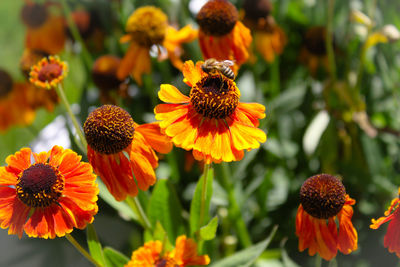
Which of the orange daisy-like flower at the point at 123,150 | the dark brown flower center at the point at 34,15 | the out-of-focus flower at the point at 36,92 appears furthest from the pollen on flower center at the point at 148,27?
the dark brown flower center at the point at 34,15

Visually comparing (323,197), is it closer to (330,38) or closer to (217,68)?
(217,68)

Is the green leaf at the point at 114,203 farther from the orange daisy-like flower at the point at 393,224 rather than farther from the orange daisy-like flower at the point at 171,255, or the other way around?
the orange daisy-like flower at the point at 393,224

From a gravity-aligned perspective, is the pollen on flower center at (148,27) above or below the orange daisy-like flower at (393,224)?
above

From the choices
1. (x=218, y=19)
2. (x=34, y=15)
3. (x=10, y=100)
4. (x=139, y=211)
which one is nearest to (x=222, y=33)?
(x=218, y=19)

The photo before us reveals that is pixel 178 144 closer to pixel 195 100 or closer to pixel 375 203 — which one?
pixel 195 100

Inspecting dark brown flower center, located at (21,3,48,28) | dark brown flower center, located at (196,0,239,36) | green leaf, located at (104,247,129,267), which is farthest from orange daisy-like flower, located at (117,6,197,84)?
dark brown flower center, located at (21,3,48,28)

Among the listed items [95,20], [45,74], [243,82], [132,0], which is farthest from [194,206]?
[95,20]
